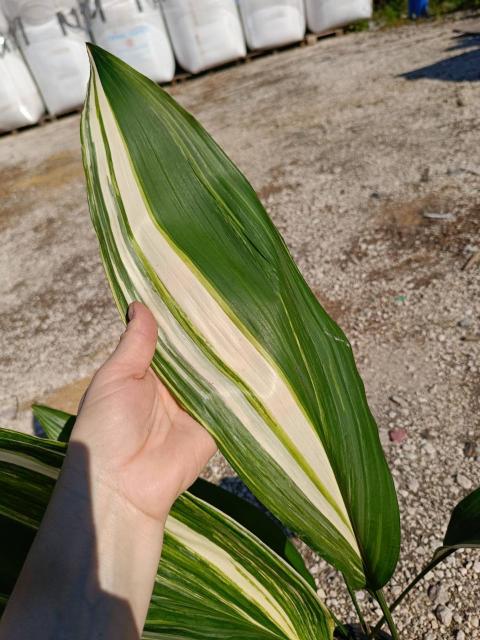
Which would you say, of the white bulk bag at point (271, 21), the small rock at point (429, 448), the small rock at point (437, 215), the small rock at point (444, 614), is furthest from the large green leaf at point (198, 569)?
the white bulk bag at point (271, 21)

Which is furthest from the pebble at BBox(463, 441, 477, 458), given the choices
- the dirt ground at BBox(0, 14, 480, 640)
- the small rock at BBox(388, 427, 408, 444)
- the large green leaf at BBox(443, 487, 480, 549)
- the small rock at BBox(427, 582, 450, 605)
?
the large green leaf at BBox(443, 487, 480, 549)

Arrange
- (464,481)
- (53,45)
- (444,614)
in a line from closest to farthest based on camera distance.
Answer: (444,614)
(464,481)
(53,45)

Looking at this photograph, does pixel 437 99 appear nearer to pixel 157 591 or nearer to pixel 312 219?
pixel 312 219

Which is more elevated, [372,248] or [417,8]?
[417,8]

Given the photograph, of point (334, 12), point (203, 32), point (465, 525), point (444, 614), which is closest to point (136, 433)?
point (465, 525)

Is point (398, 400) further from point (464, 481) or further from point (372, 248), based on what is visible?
point (372, 248)

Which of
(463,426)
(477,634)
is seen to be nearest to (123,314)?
(477,634)

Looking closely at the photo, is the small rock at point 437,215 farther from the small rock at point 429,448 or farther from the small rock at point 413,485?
the small rock at point 413,485
